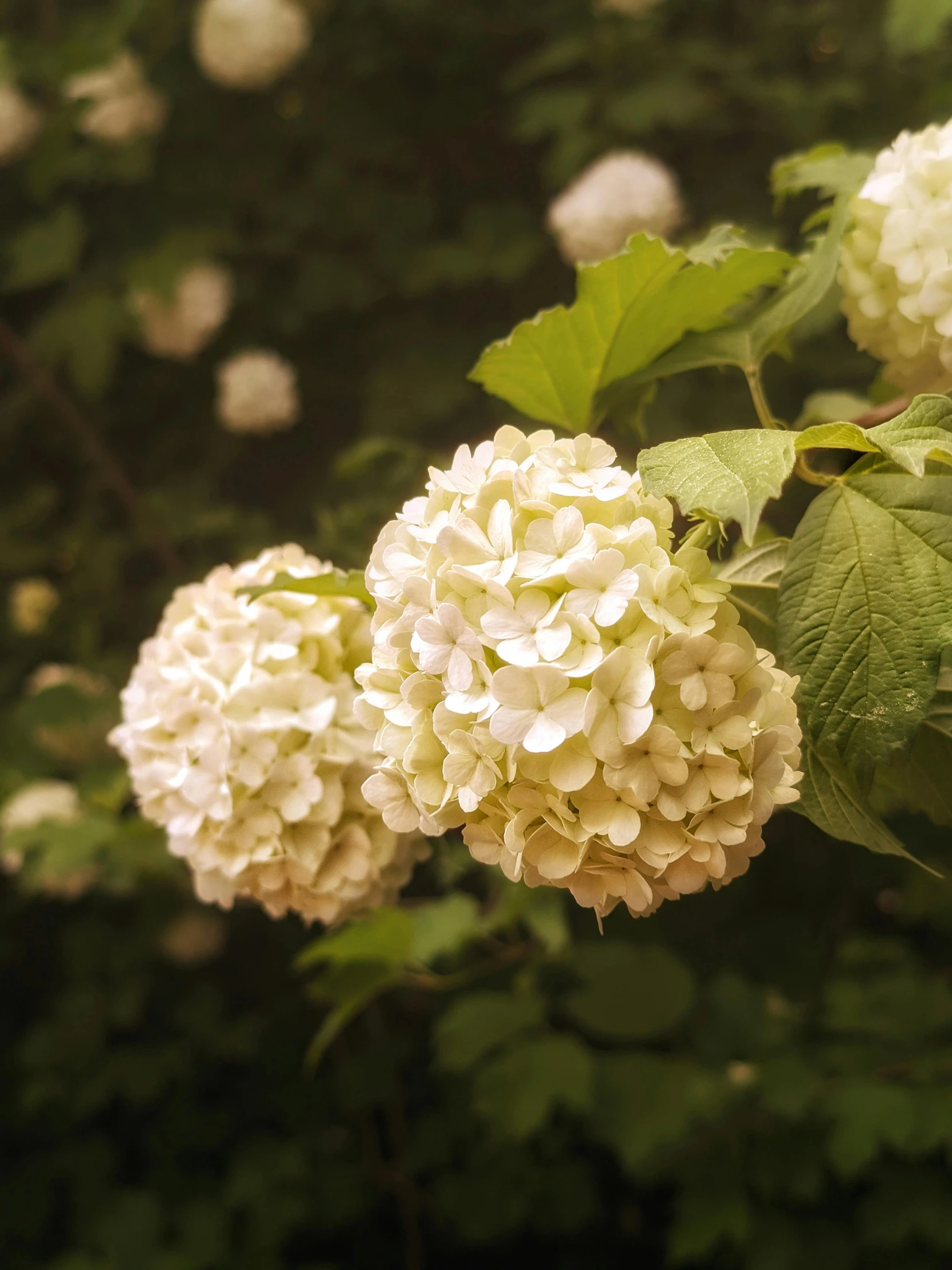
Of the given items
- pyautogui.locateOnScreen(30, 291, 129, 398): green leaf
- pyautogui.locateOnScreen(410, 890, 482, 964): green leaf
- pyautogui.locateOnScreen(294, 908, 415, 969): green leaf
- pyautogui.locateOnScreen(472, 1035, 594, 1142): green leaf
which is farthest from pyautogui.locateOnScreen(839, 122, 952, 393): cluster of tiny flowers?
pyautogui.locateOnScreen(30, 291, 129, 398): green leaf

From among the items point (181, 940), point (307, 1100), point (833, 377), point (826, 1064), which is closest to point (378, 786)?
point (826, 1064)

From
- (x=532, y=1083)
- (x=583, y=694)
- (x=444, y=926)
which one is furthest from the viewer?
(x=532, y=1083)

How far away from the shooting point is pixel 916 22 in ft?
3.87

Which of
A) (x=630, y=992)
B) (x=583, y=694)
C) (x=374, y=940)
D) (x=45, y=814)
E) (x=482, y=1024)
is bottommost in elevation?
(x=630, y=992)

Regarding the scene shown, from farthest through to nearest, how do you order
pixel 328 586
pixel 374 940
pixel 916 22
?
pixel 916 22 < pixel 374 940 < pixel 328 586

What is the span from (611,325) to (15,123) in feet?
4.53

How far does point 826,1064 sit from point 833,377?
0.91 m

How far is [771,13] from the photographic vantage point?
5.26ft

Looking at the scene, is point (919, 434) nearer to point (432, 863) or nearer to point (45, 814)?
point (432, 863)

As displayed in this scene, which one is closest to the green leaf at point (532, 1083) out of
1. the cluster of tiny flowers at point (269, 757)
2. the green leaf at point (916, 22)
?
the cluster of tiny flowers at point (269, 757)

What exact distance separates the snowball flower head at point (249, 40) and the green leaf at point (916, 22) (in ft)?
2.66

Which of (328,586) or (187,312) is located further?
(187,312)

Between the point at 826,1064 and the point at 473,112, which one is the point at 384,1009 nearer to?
the point at 826,1064

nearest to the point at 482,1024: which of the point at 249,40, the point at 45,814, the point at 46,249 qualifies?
the point at 45,814
